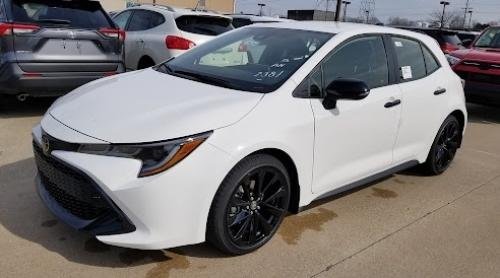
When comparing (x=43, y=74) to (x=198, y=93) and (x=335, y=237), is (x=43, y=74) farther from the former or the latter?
(x=335, y=237)

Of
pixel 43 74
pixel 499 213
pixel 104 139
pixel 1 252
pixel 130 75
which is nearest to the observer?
pixel 104 139

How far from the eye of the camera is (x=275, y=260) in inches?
130

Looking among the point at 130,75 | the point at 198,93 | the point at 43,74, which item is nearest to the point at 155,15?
the point at 43,74

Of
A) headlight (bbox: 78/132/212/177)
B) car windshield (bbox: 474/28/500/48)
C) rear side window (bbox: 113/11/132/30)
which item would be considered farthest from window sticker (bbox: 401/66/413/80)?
car windshield (bbox: 474/28/500/48)

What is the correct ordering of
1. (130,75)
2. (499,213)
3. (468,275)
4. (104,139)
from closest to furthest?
1. (104,139)
2. (468,275)
3. (130,75)
4. (499,213)

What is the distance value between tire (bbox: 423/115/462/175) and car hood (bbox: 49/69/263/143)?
2.56 m

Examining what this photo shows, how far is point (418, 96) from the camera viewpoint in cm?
455

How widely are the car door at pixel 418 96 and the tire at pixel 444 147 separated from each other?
0.45 ft

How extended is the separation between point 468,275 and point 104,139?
8.16 ft

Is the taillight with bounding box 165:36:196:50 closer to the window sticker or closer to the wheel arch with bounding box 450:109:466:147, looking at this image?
the window sticker

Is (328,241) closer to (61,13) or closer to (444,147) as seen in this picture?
(444,147)

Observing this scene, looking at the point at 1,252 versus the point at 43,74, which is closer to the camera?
the point at 1,252

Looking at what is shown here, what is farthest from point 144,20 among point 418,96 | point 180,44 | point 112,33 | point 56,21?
point 418,96

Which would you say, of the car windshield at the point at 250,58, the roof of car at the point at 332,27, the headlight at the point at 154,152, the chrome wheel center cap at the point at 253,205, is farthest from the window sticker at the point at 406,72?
the headlight at the point at 154,152
